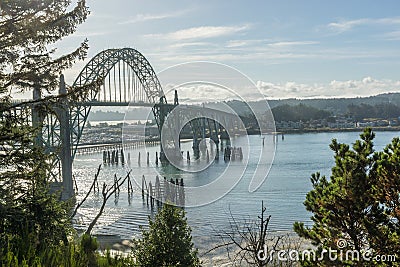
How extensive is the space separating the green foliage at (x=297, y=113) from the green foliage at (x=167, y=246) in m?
86.7

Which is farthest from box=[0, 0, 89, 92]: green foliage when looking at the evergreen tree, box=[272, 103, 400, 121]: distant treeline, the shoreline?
box=[272, 103, 400, 121]: distant treeline

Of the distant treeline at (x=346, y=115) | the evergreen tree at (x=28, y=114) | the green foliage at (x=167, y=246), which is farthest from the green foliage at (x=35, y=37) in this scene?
the distant treeline at (x=346, y=115)

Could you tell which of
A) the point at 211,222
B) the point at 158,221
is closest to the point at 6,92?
the point at 158,221

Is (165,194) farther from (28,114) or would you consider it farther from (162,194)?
(28,114)

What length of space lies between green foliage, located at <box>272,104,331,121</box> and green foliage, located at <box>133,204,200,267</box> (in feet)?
285

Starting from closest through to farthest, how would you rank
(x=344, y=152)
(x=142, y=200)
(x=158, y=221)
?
(x=344, y=152) < (x=158, y=221) < (x=142, y=200)

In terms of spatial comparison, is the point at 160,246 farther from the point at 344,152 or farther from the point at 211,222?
the point at 211,222

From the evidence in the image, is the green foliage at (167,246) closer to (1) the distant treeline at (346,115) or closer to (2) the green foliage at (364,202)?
(2) the green foliage at (364,202)

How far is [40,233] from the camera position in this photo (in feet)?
18.5

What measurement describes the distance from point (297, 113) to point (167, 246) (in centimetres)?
9482

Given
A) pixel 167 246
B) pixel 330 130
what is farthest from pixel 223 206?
pixel 330 130

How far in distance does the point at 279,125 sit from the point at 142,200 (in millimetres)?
67535

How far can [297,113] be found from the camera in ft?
323

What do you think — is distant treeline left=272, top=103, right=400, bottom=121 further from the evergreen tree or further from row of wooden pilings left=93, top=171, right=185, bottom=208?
the evergreen tree
